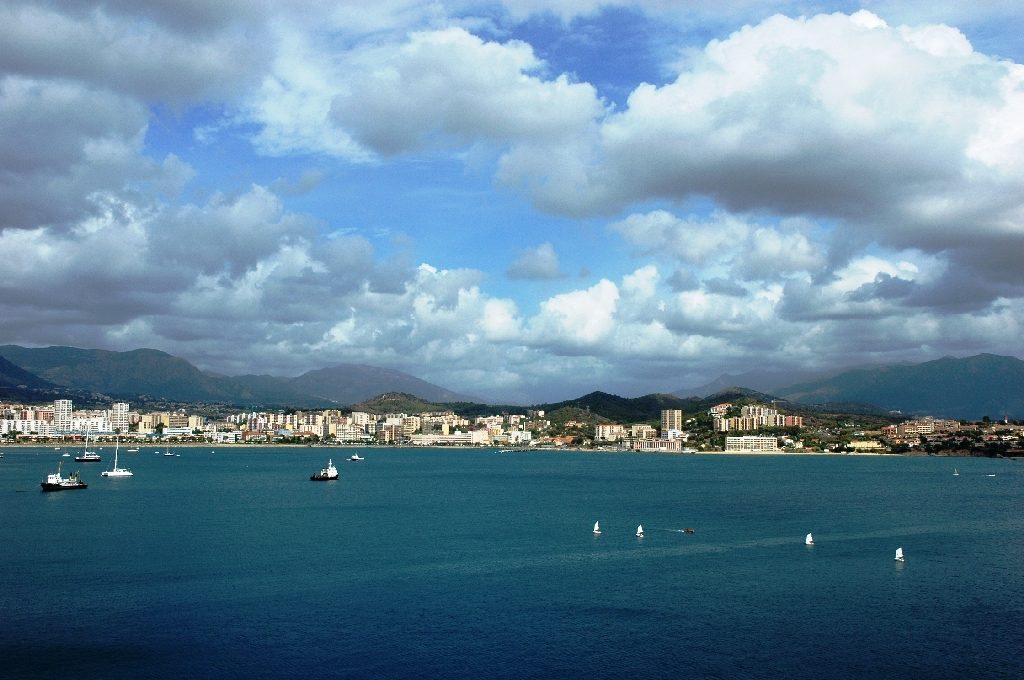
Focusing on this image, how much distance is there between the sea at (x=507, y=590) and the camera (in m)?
25.9

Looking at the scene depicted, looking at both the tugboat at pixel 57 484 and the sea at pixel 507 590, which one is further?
the tugboat at pixel 57 484

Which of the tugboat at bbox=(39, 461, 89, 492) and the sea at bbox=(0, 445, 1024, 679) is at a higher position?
the sea at bbox=(0, 445, 1024, 679)

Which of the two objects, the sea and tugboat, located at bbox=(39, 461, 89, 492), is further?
tugboat, located at bbox=(39, 461, 89, 492)

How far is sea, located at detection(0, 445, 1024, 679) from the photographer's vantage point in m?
25.9

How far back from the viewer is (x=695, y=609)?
105 ft

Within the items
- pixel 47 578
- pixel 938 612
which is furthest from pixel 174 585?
A: pixel 938 612

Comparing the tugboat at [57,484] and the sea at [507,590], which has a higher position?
the sea at [507,590]

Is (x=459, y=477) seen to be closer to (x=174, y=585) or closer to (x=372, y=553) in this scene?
(x=372, y=553)

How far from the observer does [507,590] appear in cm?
3519

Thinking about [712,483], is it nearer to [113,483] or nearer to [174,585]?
[113,483]

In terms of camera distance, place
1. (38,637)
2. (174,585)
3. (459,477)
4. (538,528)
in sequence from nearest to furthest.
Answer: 1. (38,637)
2. (174,585)
3. (538,528)
4. (459,477)

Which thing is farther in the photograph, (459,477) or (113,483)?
(459,477)

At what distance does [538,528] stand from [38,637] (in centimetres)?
3222

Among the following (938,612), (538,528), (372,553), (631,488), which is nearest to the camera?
(938,612)
